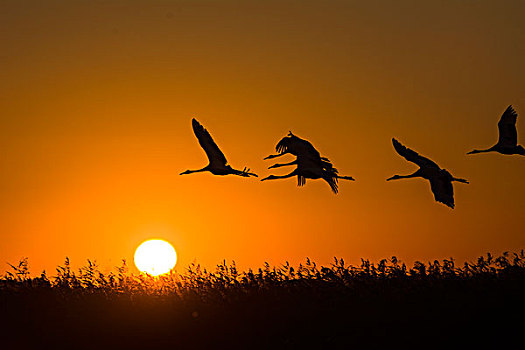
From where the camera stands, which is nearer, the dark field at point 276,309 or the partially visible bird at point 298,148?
the dark field at point 276,309

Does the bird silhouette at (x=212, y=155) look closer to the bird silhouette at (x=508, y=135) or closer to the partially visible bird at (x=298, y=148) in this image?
the partially visible bird at (x=298, y=148)

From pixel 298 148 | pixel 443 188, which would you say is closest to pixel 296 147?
pixel 298 148

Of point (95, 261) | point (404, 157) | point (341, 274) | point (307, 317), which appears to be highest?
point (404, 157)

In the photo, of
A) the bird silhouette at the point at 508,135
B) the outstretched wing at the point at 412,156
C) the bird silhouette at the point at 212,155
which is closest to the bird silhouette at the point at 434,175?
the outstretched wing at the point at 412,156

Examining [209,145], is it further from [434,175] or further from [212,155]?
[434,175]

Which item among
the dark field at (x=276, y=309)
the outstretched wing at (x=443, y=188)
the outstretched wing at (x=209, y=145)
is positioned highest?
the outstretched wing at (x=209, y=145)

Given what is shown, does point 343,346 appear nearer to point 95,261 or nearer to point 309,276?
point 309,276

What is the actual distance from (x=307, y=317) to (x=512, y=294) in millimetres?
3749

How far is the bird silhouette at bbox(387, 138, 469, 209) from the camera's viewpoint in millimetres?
18891

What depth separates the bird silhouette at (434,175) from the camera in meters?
18.9

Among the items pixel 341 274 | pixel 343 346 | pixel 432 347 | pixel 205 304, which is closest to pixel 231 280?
pixel 205 304

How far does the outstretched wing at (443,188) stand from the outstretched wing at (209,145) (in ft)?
15.5

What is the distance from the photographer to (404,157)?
1977 centimetres

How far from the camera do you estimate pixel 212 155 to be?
19203 millimetres
